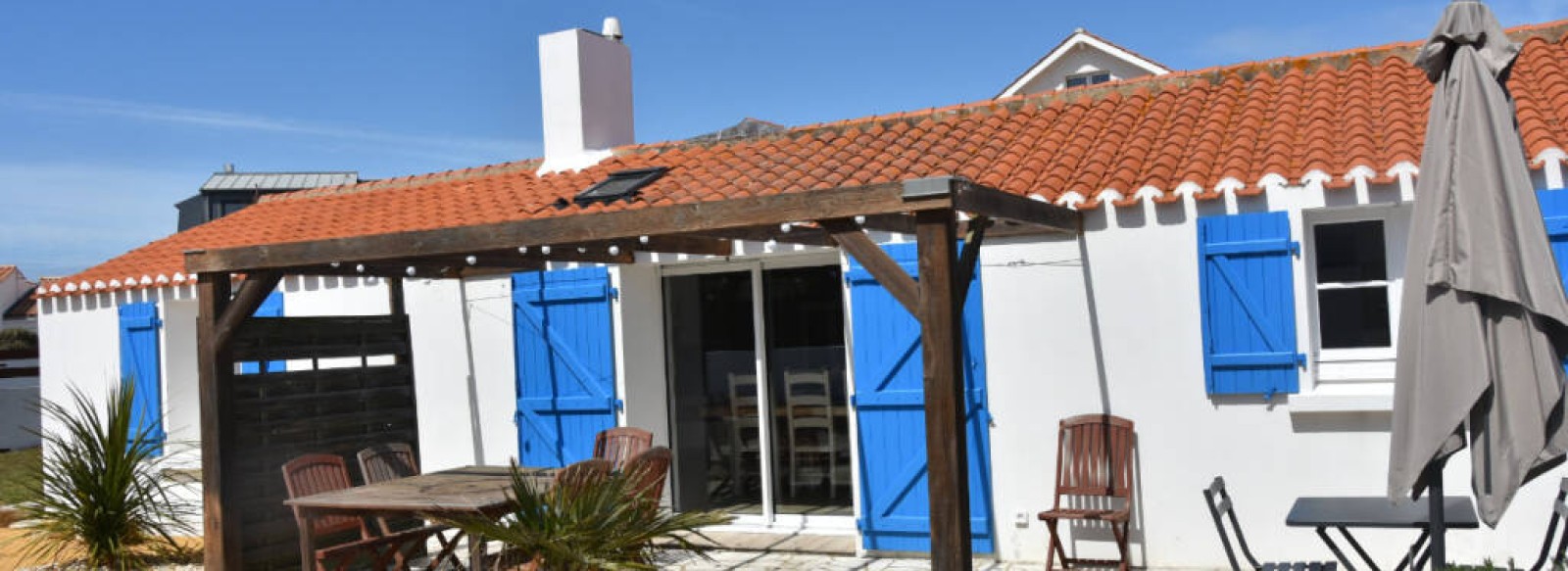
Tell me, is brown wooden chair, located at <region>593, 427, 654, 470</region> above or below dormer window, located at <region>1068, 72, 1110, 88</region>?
below

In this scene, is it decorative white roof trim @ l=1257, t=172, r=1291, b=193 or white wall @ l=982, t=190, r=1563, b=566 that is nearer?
white wall @ l=982, t=190, r=1563, b=566

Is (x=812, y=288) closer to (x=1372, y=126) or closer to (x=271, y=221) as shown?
(x=1372, y=126)

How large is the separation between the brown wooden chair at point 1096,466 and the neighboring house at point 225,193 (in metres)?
19.5

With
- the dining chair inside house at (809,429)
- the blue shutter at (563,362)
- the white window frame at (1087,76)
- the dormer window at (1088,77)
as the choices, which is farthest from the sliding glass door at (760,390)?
the dormer window at (1088,77)

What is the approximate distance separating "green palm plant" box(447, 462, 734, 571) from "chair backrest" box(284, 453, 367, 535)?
76.6 inches

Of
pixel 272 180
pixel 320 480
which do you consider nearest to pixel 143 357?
pixel 320 480

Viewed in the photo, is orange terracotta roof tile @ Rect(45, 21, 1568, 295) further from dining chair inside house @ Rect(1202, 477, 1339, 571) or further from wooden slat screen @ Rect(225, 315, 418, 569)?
dining chair inside house @ Rect(1202, 477, 1339, 571)

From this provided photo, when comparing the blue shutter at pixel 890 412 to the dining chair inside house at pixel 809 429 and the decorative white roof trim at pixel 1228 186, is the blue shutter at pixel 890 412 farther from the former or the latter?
the decorative white roof trim at pixel 1228 186

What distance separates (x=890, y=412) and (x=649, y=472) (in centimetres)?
213

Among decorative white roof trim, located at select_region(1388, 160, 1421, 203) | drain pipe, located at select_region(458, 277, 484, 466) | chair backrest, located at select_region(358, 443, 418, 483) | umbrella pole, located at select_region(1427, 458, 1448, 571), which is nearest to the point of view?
umbrella pole, located at select_region(1427, 458, 1448, 571)

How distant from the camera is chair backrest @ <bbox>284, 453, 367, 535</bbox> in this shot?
311 inches

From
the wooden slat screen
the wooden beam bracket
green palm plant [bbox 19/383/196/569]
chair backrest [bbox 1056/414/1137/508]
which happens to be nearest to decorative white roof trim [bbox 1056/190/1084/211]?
chair backrest [bbox 1056/414/1137/508]

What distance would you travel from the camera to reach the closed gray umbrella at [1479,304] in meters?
4.39

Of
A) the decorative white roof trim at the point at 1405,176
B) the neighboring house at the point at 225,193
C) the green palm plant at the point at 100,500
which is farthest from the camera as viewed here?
the neighboring house at the point at 225,193
